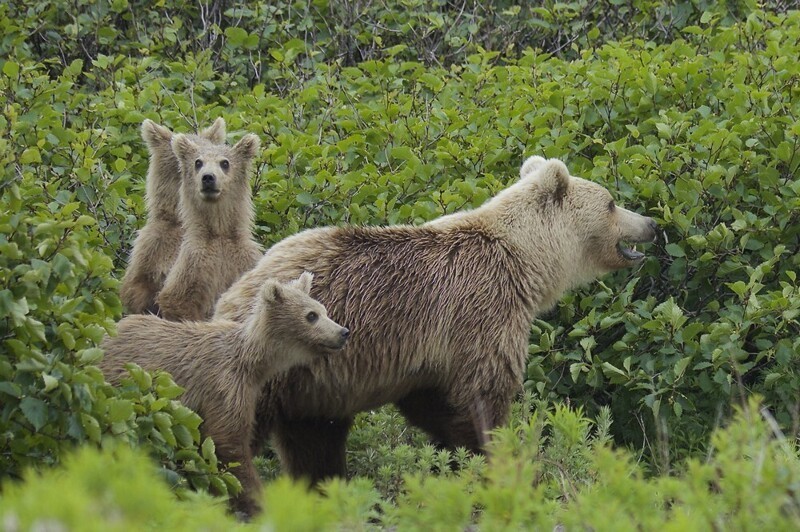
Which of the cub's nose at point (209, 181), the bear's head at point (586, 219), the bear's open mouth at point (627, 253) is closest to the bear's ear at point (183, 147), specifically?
the cub's nose at point (209, 181)

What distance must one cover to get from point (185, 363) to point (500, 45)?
23.4ft

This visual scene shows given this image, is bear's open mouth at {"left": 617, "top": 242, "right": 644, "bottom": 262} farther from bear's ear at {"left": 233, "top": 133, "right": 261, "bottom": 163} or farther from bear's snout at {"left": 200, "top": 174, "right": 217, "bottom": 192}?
bear's snout at {"left": 200, "top": 174, "right": 217, "bottom": 192}

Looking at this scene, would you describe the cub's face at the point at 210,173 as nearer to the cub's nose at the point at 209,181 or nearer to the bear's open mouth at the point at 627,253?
the cub's nose at the point at 209,181

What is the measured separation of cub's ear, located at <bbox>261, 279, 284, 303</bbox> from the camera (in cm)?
590

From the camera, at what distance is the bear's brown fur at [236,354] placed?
579 cm

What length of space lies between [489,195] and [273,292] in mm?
2282

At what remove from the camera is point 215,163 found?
7359mm

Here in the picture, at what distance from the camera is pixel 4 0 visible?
11312 mm

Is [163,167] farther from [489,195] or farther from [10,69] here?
[489,195]

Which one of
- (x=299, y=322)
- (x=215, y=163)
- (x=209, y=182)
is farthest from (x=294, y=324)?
(x=215, y=163)

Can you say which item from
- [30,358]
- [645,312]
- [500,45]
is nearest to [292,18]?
[500,45]

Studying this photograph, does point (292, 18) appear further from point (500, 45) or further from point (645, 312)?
point (645, 312)

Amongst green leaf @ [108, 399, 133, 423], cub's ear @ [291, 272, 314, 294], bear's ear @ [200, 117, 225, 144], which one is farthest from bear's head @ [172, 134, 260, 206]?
green leaf @ [108, 399, 133, 423]

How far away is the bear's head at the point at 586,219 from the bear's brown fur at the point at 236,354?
1.51 m
